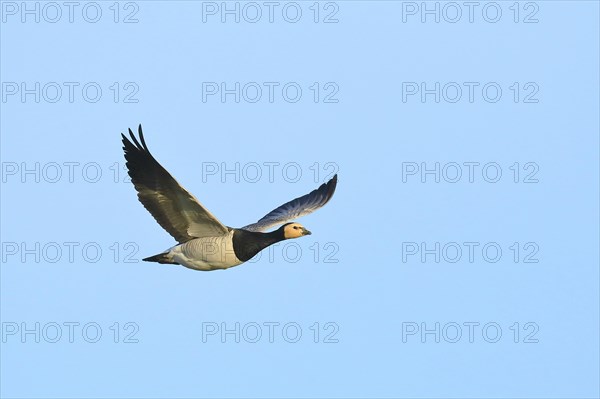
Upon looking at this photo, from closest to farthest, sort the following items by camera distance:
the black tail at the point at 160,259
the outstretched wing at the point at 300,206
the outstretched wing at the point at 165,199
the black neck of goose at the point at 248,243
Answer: the outstretched wing at the point at 165,199 < the black neck of goose at the point at 248,243 < the black tail at the point at 160,259 < the outstretched wing at the point at 300,206

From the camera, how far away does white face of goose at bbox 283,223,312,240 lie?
2419 centimetres

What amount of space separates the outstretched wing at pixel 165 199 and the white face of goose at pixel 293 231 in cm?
125

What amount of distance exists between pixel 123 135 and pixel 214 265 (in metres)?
2.86

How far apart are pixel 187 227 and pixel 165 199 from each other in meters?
0.83

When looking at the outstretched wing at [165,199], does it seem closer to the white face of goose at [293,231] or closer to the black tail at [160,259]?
the black tail at [160,259]

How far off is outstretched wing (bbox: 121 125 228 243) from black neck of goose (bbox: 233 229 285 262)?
29 centimetres

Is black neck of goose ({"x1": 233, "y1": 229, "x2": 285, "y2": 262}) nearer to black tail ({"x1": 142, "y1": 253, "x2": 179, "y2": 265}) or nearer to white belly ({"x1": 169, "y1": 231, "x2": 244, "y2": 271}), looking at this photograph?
white belly ({"x1": 169, "y1": 231, "x2": 244, "y2": 271})

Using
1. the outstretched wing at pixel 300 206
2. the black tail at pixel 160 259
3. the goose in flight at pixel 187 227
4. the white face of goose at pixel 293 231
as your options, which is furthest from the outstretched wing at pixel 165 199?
the outstretched wing at pixel 300 206

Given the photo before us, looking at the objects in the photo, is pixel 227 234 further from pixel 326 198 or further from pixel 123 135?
pixel 326 198

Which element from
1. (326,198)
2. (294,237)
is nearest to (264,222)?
(326,198)

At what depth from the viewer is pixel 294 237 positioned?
2433cm

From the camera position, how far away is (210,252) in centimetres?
2356

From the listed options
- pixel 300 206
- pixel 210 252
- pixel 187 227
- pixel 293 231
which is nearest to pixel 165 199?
pixel 187 227

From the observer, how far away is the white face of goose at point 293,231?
79.4 ft
